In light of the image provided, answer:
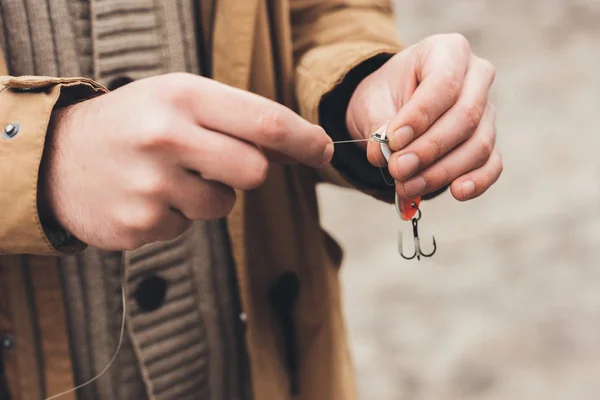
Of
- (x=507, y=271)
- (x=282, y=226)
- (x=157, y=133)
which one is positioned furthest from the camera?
(x=507, y=271)

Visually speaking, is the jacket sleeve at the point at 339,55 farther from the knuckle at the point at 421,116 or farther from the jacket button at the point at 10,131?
the jacket button at the point at 10,131

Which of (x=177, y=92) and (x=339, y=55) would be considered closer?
(x=177, y=92)

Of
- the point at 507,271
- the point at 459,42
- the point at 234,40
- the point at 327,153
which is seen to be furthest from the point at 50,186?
the point at 507,271

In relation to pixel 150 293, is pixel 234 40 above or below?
above

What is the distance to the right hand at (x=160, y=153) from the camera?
0.57 metres

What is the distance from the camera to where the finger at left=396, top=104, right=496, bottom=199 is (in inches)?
28.8

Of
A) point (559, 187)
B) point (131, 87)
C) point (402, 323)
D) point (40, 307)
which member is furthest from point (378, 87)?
point (559, 187)

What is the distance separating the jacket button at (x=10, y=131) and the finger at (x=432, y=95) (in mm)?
366

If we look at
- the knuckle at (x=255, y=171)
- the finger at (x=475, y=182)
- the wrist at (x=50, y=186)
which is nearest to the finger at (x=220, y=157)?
the knuckle at (x=255, y=171)

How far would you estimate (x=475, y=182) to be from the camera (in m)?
0.73

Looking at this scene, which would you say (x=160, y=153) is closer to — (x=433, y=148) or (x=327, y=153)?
(x=327, y=153)

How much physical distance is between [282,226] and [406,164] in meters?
0.34

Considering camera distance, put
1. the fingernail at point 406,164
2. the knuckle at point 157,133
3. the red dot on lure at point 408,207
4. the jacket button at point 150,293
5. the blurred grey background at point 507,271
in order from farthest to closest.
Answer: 1. the blurred grey background at point 507,271
2. the jacket button at point 150,293
3. the red dot on lure at point 408,207
4. the fingernail at point 406,164
5. the knuckle at point 157,133

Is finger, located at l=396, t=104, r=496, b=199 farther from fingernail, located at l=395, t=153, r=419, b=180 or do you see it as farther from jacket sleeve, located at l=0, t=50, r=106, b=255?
jacket sleeve, located at l=0, t=50, r=106, b=255
